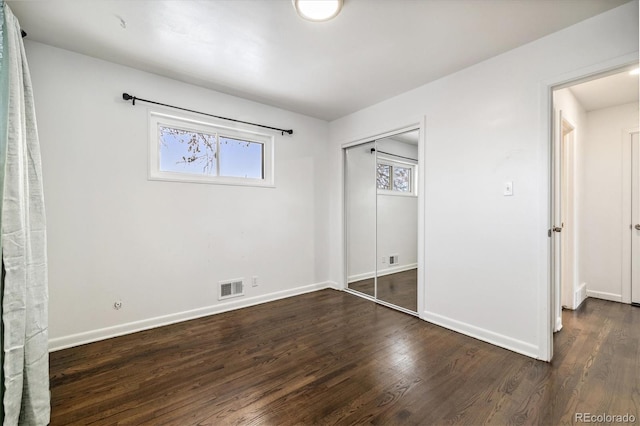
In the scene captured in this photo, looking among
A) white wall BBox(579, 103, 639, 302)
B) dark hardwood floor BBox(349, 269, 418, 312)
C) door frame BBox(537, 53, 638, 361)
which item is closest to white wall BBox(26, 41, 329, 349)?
dark hardwood floor BBox(349, 269, 418, 312)

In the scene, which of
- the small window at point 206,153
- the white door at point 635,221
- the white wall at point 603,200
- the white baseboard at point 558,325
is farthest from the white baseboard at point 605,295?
the small window at point 206,153

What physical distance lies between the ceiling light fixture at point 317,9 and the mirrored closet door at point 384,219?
67.4 inches

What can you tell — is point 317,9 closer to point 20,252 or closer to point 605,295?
point 20,252

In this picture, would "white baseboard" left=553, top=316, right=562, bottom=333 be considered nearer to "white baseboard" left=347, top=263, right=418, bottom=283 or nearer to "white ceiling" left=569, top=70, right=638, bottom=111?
"white baseboard" left=347, top=263, right=418, bottom=283

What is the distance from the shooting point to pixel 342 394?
1.73 meters

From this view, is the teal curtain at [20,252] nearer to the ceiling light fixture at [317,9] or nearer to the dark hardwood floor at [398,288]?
the ceiling light fixture at [317,9]

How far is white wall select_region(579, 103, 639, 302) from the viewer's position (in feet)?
11.3

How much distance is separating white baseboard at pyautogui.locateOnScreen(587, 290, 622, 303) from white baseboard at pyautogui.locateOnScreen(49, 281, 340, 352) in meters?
3.80

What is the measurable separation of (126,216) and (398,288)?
3259 millimetres

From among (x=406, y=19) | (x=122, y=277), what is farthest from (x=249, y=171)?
(x=406, y=19)

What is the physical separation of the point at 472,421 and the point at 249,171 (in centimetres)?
313

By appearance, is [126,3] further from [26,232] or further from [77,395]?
[77,395]

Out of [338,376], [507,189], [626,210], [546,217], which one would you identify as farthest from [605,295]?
[338,376]

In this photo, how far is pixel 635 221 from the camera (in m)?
3.33
